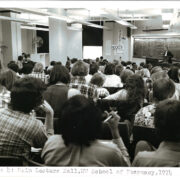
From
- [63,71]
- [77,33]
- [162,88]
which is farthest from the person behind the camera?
[77,33]

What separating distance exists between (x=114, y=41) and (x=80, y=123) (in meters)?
13.8

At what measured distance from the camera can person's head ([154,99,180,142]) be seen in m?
1.39

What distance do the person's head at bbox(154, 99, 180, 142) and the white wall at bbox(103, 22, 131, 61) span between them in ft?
44.3

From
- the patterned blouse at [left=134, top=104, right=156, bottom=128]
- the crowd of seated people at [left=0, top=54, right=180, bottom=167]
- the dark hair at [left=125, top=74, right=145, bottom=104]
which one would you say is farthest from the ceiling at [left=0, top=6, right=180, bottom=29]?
the crowd of seated people at [left=0, top=54, right=180, bottom=167]

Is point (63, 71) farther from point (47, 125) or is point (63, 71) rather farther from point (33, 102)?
point (33, 102)

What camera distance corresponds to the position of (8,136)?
169 centimetres

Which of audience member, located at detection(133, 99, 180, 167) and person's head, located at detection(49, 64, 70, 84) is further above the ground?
person's head, located at detection(49, 64, 70, 84)

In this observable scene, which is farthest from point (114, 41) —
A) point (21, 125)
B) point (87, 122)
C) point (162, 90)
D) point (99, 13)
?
point (87, 122)

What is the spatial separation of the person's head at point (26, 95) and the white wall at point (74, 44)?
1222 centimetres

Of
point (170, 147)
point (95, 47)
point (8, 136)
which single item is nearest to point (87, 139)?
point (170, 147)

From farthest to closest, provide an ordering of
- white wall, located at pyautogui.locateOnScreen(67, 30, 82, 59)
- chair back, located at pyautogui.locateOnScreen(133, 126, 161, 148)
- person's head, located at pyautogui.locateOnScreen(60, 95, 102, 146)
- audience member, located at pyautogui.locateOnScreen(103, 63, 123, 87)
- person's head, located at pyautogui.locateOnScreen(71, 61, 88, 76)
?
1. white wall, located at pyautogui.locateOnScreen(67, 30, 82, 59)
2. audience member, located at pyautogui.locateOnScreen(103, 63, 123, 87)
3. person's head, located at pyautogui.locateOnScreen(71, 61, 88, 76)
4. chair back, located at pyautogui.locateOnScreen(133, 126, 161, 148)
5. person's head, located at pyautogui.locateOnScreen(60, 95, 102, 146)

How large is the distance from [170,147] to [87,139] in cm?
46

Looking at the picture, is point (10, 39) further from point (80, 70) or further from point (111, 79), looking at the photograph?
point (80, 70)

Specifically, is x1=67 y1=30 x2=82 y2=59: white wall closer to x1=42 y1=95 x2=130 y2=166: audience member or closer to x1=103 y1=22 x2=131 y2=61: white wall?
x1=103 y1=22 x2=131 y2=61: white wall
